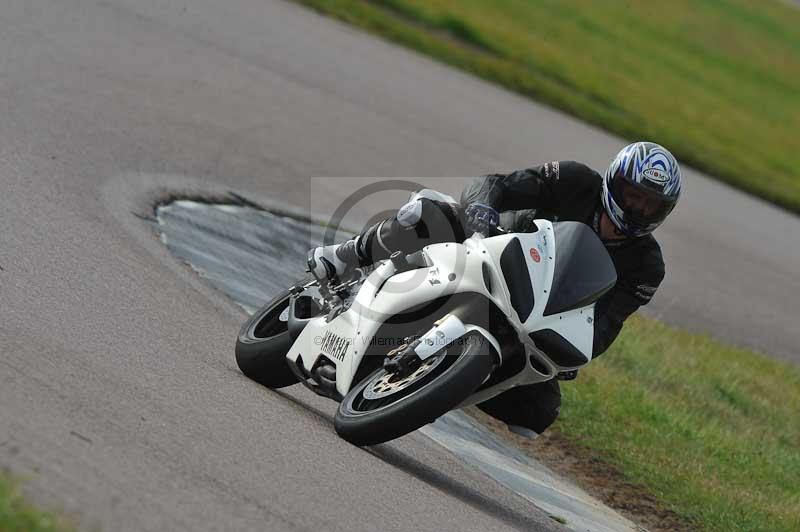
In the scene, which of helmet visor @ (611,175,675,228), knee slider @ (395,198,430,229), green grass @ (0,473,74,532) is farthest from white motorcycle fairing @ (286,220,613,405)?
green grass @ (0,473,74,532)

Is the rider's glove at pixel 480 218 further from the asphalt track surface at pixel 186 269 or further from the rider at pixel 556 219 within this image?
the asphalt track surface at pixel 186 269

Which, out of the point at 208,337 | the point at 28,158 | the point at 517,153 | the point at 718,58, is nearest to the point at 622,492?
the point at 208,337

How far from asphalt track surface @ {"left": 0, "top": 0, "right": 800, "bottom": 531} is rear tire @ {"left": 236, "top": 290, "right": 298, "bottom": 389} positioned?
101 mm

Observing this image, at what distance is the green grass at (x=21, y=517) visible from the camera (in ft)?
11.2

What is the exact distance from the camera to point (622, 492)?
7.80m

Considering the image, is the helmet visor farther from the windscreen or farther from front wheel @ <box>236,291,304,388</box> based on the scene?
front wheel @ <box>236,291,304,388</box>

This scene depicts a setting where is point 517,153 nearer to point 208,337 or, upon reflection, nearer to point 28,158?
point 28,158

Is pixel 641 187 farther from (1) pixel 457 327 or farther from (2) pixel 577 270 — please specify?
(1) pixel 457 327

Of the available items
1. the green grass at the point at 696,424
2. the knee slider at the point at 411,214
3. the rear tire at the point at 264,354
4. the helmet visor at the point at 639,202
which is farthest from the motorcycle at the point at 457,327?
the green grass at the point at 696,424

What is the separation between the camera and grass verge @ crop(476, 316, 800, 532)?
309 inches

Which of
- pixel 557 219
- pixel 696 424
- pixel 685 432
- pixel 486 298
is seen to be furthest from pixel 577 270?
pixel 696 424

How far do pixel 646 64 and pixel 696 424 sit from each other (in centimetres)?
2369

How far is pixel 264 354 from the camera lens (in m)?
6.48

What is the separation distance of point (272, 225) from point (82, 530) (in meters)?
6.59
